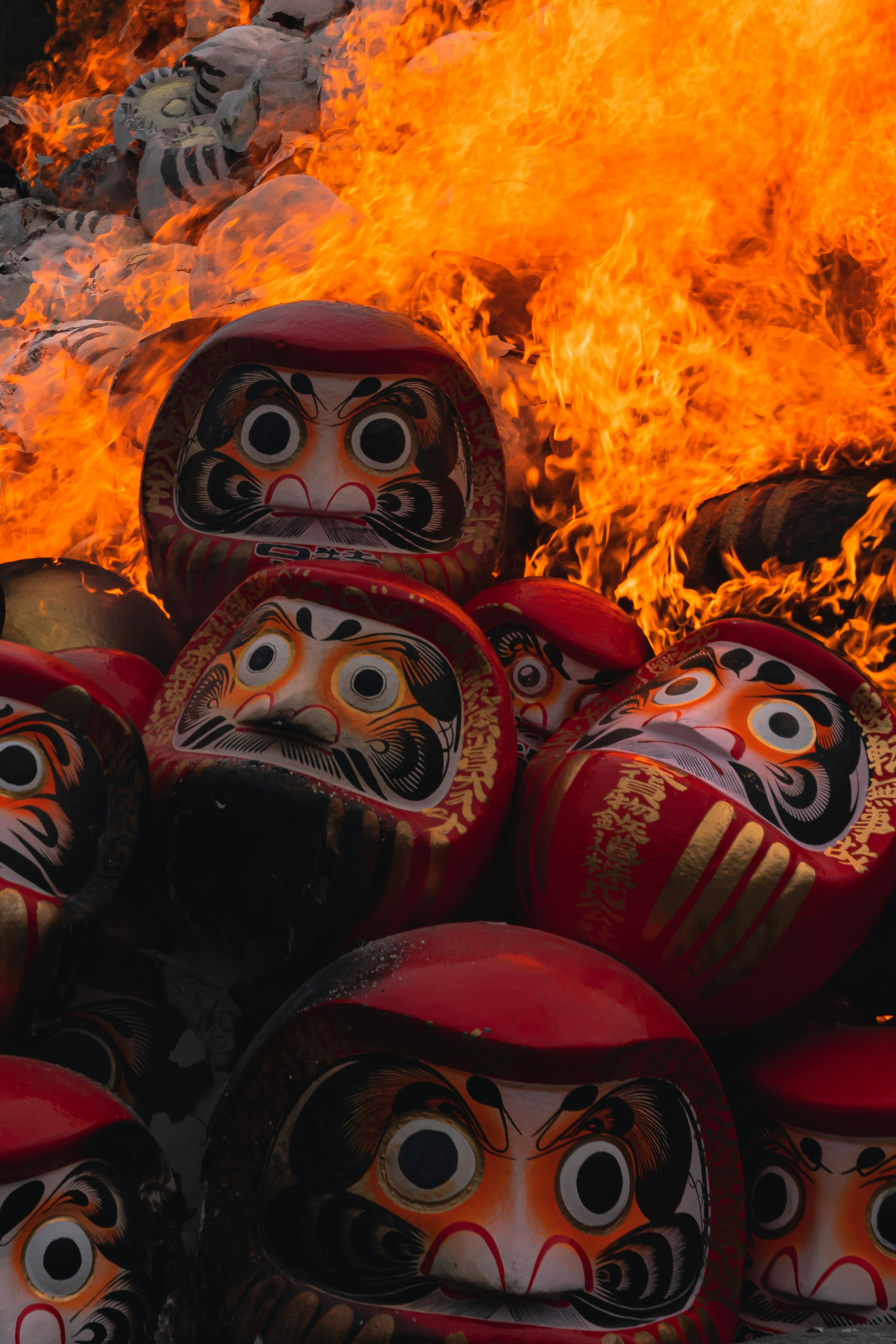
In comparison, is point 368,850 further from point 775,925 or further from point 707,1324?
point 707,1324

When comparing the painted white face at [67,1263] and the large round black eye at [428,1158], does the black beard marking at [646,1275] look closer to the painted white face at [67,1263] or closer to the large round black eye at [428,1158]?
the large round black eye at [428,1158]

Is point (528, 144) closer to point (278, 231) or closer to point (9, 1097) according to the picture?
point (278, 231)

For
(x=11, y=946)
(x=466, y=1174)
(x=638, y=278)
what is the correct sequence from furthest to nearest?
(x=638, y=278) < (x=11, y=946) < (x=466, y=1174)

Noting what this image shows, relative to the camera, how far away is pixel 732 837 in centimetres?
185

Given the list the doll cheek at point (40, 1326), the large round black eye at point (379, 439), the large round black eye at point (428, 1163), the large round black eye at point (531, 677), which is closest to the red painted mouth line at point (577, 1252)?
the large round black eye at point (428, 1163)

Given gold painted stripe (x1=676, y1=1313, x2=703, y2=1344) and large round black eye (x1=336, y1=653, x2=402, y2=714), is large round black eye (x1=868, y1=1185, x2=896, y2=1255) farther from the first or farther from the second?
large round black eye (x1=336, y1=653, x2=402, y2=714)

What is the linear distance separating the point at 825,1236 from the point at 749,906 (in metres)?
0.53

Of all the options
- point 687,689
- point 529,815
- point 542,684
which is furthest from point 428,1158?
point 542,684

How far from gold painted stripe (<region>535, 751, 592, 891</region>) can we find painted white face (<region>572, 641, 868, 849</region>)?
0.05m

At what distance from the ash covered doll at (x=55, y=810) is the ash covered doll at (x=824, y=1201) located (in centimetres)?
123

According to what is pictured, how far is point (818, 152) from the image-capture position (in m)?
4.01

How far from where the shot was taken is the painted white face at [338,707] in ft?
6.41

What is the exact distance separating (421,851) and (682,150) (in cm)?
344

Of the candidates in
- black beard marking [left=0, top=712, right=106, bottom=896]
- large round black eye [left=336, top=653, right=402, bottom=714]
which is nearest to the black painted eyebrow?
large round black eye [left=336, top=653, right=402, bottom=714]
